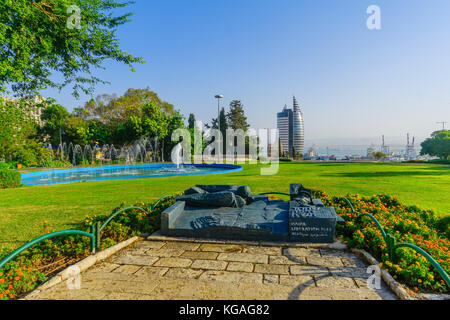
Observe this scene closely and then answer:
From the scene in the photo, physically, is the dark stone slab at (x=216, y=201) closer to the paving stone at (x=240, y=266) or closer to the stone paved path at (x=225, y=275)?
the stone paved path at (x=225, y=275)

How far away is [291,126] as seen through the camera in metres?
127

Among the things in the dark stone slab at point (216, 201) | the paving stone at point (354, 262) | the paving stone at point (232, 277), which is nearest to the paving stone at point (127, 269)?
the paving stone at point (232, 277)

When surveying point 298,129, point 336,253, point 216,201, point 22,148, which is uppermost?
point 298,129

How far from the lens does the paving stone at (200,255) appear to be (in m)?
4.21

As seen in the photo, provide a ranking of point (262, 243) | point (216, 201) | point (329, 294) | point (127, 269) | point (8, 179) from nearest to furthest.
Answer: point (329, 294) → point (127, 269) → point (262, 243) → point (216, 201) → point (8, 179)

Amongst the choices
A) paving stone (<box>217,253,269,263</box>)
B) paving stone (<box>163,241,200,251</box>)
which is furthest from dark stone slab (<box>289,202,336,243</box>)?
paving stone (<box>163,241,200,251</box>)

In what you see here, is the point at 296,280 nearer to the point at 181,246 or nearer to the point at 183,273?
the point at 183,273

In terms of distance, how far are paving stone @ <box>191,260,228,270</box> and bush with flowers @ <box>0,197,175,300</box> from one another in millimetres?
1715

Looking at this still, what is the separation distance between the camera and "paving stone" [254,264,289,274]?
369 cm

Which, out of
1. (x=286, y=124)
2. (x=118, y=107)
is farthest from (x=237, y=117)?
(x=286, y=124)

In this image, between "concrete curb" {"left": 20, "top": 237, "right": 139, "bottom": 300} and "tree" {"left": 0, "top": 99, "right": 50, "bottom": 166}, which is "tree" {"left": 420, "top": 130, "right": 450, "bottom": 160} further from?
"tree" {"left": 0, "top": 99, "right": 50, "bottom": 166}

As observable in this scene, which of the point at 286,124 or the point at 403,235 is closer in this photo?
the point at 403,235

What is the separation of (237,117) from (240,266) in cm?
5651

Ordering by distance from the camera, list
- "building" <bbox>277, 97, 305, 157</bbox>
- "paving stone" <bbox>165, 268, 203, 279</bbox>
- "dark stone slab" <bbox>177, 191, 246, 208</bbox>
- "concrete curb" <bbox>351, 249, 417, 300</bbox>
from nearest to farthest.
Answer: "concrete curb" <bbox>351, 249, 417, 300</bbox> → "paving stone" <bbox>165, 268, 203, 279</bbox> → "dark stone slab" <bbox>177, 191, 246, 208</bbox> → "building" <bbox>277, 97, 305, 157</bbox>
